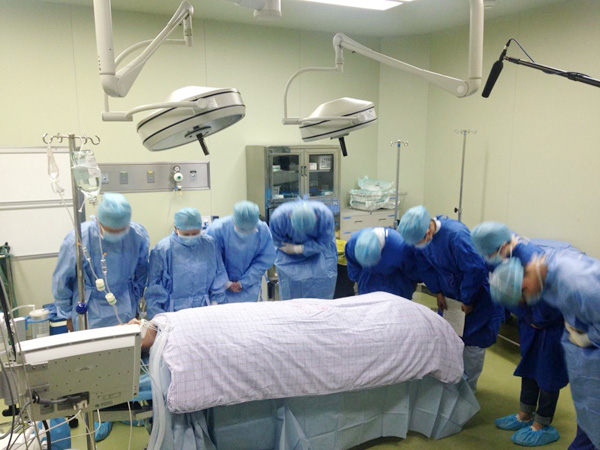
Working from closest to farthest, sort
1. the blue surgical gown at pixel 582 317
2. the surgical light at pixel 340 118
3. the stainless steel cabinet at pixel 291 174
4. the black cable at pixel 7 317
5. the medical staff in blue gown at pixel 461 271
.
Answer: the black cable at pixel 7 317, the blue surgical gown at pixel 582 317, the surgical light at pixel 340 118, the medical staff in blue gown at pixel 461 271, the stainless steel cabinet at pixel 291 174

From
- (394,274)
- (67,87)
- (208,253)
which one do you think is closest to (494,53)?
(394,274)

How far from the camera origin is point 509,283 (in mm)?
2107

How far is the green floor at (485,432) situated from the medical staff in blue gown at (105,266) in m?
0.12

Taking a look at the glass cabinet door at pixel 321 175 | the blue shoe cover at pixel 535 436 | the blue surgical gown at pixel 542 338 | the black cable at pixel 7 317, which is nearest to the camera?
the black cable at pixel 7 317

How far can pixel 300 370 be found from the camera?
2066mm

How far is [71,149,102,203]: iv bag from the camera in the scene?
5.52ft

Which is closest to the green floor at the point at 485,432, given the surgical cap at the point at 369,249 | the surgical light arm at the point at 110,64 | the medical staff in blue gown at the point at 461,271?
the medical staff in blue gown at the point at 461,271

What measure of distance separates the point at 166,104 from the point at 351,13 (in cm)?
331

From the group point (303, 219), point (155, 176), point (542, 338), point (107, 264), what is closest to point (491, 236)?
point (542, 338)

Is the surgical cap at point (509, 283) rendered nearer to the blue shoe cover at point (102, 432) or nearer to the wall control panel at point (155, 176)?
the blue shoe cover at point (102, 432)

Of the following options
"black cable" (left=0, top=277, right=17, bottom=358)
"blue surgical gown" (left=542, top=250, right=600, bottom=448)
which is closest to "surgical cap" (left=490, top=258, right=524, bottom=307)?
"blue surgical gown" (left=542, top=250, right=600, bottom=448)

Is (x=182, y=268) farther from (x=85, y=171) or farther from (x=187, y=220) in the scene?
(x=85, y=171)

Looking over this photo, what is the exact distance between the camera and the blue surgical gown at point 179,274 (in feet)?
9.22

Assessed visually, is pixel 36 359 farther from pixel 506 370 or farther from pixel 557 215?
pixel 557 215
